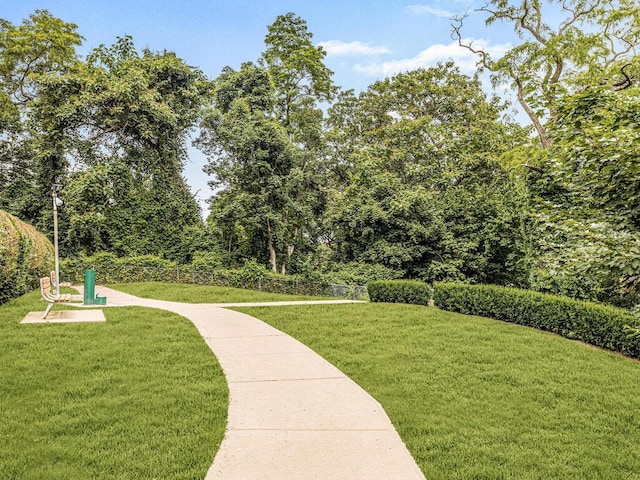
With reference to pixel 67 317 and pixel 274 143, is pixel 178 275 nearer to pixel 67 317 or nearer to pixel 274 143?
pixel 274 143

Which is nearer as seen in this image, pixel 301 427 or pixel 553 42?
pixel 301 427

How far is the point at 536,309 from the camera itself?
9.52m

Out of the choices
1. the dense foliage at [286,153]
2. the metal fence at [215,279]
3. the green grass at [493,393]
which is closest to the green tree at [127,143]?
the dense foliage at [286,153]

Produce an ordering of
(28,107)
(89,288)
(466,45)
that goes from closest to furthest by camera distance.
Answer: (89,288) → (466,45) → (28,107)

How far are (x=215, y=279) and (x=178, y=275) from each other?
2.24m

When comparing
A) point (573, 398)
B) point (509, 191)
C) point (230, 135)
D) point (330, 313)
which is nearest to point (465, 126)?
point (509, 191)

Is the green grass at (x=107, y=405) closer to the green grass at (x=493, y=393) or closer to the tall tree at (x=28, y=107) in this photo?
the green grass at (x=493, y=393)

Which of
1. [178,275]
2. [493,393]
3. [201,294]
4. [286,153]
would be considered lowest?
[201,294]

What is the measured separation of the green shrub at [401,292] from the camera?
1248 centimetres

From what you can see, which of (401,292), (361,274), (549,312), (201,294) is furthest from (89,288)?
(361,274)

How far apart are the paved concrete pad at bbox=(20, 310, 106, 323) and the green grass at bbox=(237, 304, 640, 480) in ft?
13.5

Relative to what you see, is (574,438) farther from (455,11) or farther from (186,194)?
(186,194)

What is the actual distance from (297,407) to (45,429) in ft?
7.51

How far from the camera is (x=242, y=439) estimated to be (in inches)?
150
